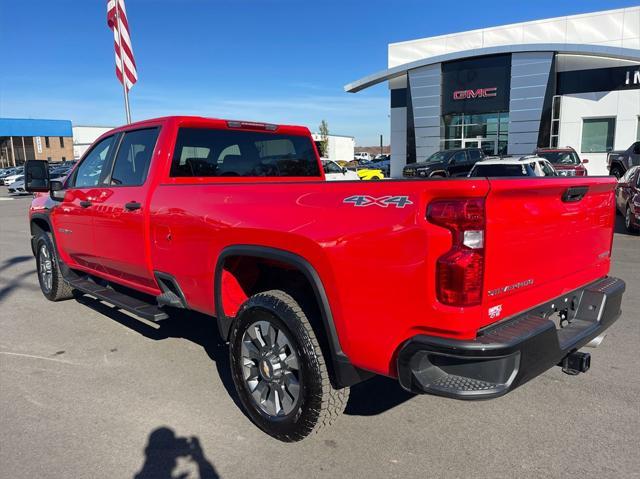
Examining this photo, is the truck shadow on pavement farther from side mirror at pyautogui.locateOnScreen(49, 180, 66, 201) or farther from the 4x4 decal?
the 4x4 decal

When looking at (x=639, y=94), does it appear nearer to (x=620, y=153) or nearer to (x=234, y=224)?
(x=620, y=153)

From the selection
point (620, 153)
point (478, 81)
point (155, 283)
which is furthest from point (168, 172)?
point (478, 81)

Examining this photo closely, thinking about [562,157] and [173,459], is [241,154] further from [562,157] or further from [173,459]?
[562,157]

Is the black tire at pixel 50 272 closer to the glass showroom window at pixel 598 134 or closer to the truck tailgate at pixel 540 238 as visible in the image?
the truck tailgate at pixel 540 238

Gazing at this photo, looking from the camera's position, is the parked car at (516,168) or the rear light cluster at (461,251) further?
the parked car at (516,168)

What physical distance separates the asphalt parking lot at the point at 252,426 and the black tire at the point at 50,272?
4.44 feet

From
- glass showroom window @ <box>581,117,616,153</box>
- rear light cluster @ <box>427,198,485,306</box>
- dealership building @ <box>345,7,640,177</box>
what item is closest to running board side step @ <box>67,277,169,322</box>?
rear light cluster @ <box>427,198,485,306</box>

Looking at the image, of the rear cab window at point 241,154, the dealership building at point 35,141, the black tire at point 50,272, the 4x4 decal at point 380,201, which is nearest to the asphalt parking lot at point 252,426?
the black tire at point 50,272

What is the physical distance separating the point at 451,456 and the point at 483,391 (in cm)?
82

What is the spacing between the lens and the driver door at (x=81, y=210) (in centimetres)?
477

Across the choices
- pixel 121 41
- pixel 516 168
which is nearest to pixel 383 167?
pixel 516 168

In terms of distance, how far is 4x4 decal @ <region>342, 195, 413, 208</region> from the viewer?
2232mm

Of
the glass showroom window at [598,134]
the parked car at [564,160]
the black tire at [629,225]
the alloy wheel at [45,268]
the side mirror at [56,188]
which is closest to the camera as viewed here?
the side mirror at [56,188]

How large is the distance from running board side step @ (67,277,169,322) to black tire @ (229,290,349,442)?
1.14 meters
